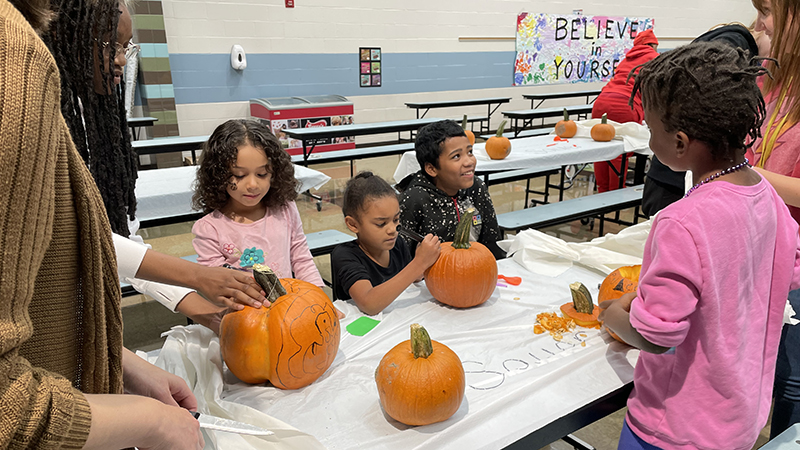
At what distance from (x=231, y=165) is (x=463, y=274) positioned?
36.0 inches

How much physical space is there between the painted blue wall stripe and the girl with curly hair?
6.14 m

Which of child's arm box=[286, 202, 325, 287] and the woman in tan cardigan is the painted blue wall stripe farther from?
the woman in tan cardigan

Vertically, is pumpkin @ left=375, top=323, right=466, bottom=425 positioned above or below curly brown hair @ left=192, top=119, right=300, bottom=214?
below

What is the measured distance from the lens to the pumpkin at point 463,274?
171 cm

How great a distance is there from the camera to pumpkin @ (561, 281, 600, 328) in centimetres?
162

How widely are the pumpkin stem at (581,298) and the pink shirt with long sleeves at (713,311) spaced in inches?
16.3

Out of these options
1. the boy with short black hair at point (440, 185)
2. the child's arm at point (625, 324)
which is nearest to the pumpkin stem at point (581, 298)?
the child's arm at point (625, 324)

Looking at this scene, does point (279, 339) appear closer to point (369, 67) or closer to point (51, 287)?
point (51, 287)

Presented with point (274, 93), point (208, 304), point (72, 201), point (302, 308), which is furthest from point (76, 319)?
point (274, 93)

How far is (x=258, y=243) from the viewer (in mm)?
1902

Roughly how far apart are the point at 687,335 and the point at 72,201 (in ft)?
4.02

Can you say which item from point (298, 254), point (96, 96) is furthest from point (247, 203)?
point (96, 96)

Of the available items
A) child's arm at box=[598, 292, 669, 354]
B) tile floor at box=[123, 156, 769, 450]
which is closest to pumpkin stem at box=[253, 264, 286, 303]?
child's arm at box=[598, 292, 669, 354]

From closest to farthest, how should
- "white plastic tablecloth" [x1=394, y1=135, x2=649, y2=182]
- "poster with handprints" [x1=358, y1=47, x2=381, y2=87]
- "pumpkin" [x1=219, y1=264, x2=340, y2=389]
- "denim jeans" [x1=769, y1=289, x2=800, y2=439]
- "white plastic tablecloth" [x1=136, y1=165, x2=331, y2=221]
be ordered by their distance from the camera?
1. "pumpkin" [x1=219, y1=264, x2=340, y2=389]
2. "denim jeans" [x1=769, y1=289, x2=800, y2=439]
3. "white plastic tablecloth" [x1=136, y1=165, x2=331, y2=221]
4. "white plastic tablecloth" [x1=394, y1=135, x2=649, y2=182]
5. "poster with handprints" [x1=358, y1=47, x2=381, y2=87]
